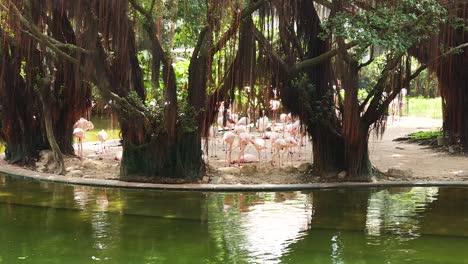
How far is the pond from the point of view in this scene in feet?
19.0

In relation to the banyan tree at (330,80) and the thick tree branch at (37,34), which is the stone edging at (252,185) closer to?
the banyan tree at (330,80)

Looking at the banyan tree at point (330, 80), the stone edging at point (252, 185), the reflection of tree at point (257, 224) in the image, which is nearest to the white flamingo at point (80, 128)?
the stone edging at point (252, 185)

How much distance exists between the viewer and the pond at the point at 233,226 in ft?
19.0

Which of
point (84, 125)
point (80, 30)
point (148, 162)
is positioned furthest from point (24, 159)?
point (80, 30)

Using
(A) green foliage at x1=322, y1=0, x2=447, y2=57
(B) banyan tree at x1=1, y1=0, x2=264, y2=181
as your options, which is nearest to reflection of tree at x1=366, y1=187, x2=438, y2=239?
(A) green foliage at x1=322, y1=0, x2=447, y2=57

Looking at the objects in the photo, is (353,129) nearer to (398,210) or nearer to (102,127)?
(398,210)

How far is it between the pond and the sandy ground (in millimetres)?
885

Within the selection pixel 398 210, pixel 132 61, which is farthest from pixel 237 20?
pixel 398 210

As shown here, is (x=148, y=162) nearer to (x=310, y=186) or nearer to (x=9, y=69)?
(x=310, y=186)

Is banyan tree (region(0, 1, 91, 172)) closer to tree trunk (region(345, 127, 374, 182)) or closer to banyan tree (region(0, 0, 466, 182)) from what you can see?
banyan tree (region(0, 0, 466, 182))

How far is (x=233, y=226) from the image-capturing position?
694 cm

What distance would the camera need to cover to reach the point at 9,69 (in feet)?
36.1

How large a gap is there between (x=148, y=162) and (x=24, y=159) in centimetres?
306

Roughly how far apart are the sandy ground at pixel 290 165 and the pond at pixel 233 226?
885mm
